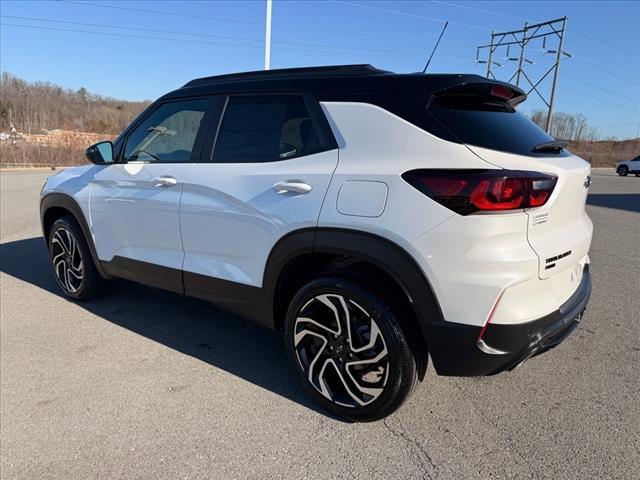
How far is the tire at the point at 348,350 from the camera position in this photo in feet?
7.86

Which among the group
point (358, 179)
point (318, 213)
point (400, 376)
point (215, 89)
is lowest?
point (400, 376)

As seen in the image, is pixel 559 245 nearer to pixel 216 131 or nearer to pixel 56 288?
pixel 216 131

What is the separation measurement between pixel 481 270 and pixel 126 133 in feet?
9.96

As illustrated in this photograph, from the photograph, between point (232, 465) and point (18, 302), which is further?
point (18, 302)

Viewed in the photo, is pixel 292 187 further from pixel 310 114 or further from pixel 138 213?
pixel 138 213

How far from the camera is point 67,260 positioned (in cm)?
443

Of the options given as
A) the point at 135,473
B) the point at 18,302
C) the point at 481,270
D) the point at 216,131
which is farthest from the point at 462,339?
the point at 18,302

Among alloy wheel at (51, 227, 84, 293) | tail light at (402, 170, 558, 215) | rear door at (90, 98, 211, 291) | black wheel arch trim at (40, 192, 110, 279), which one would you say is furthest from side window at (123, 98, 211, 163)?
tail light at (402, 170, 558, 215)

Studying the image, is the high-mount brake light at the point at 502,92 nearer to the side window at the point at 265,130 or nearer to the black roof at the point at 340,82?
the black roof at the point at 340,82

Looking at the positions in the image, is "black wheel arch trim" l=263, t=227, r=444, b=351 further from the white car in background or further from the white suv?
the white car in background

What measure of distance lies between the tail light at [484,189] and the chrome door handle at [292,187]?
0.68m

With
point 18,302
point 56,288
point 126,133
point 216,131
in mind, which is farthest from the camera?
point 56,288

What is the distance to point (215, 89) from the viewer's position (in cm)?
329

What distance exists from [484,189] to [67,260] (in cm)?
395
